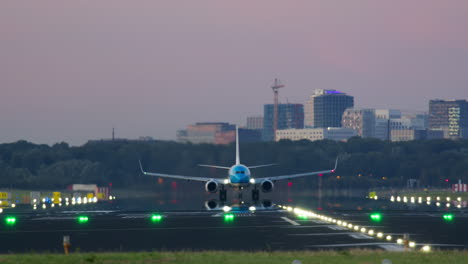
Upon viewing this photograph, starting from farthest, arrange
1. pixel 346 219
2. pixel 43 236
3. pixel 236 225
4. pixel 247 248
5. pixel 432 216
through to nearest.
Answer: pixel 432 216, pixel 346 219, pixel 236 225, pixel 43 236, pixel 247 248

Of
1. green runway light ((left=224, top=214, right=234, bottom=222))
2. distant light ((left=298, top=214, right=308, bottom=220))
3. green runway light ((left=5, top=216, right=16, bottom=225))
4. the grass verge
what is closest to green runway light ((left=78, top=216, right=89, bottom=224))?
green runway light ((left=5, top=216, right=16, bottom=225))

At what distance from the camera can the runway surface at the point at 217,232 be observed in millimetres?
42688

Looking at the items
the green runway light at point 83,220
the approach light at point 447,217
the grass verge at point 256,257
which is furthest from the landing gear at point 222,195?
the grass verge at point 256,257

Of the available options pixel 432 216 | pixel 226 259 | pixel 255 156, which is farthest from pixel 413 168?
pixel 226 259

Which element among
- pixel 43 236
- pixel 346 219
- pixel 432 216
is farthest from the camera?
pixel 432 216

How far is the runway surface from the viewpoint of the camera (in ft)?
140

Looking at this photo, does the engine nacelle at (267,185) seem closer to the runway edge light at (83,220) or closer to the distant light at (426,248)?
the runway edge light at (83,220)

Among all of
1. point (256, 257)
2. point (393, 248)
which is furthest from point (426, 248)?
point (256, 257)

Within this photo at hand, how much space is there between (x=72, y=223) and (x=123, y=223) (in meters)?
3.49

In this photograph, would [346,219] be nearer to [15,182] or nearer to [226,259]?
[226,259]

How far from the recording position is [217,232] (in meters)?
52.5

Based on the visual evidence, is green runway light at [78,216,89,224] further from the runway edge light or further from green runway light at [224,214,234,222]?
green runway light at [224,214,234,222]

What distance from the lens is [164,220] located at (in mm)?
65875

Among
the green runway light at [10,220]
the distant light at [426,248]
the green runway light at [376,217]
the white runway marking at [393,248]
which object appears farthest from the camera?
the green runway light at [376,217]
